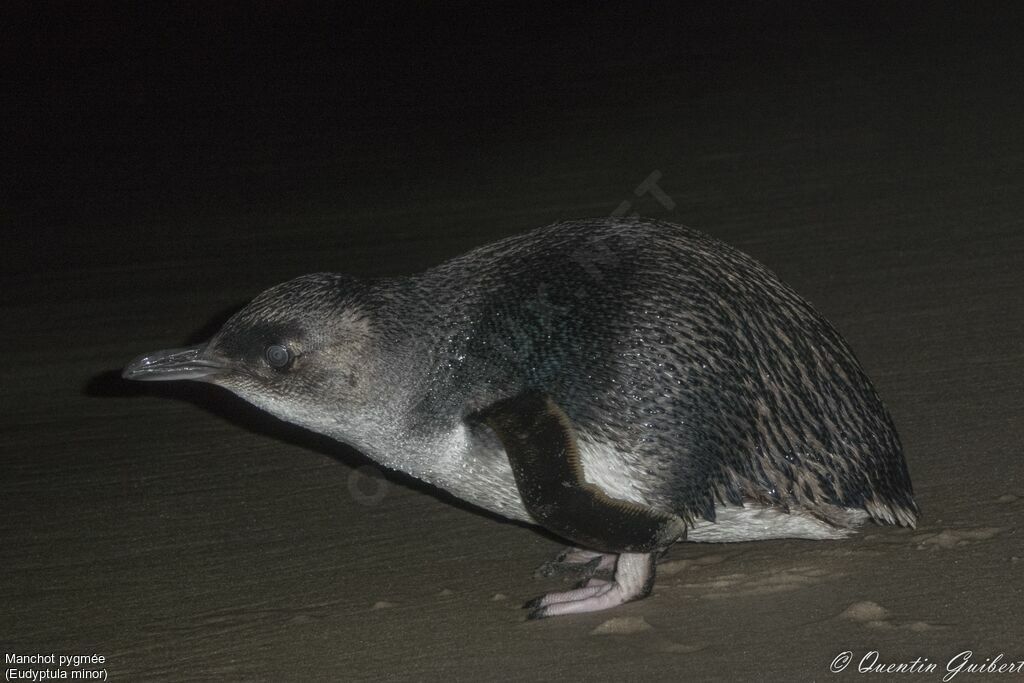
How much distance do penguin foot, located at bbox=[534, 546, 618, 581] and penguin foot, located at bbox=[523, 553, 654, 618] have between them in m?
0.28

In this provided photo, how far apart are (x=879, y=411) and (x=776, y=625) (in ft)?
3.06

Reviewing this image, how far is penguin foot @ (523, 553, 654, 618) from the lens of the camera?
450cm

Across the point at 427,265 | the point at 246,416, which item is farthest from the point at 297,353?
the point at 427,265

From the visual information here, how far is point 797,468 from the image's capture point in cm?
445

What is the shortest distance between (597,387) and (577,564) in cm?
91

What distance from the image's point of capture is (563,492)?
165 inches

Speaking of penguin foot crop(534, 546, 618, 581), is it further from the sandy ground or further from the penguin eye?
the penguin eye

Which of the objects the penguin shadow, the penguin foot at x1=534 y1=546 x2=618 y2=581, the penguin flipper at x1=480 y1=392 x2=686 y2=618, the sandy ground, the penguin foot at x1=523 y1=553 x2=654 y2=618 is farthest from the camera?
the penguin shadow

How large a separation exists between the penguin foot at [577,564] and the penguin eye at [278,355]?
1.19 metres

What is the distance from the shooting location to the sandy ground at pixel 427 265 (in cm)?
436

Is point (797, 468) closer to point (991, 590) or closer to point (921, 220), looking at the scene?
point (991, 590)

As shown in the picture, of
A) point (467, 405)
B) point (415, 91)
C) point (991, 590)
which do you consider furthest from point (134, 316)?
point (415, 91)

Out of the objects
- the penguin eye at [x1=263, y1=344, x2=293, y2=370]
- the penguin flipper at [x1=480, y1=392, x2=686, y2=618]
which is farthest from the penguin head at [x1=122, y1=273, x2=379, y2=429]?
the penguin flipper at [x1=480, y1=392, x2=686, y2=618]

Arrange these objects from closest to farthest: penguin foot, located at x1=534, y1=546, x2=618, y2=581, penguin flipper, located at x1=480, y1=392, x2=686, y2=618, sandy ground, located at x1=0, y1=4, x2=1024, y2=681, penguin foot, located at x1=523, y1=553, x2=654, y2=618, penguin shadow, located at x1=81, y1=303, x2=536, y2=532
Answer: penguin flipper, located at x1=480, y1=392, x2=686, y2=618 < sandy ground, located at x1=0, y1=4, x2=1024, y2=681 < penguin foot, located at x1=523, y1=553, x2=654, y2=618 < penguin foot, located at x1=534, y1=546, x2=618, y2=581 < penguin shadow, located at x1=81, y1=303, x2=536, y2=532
